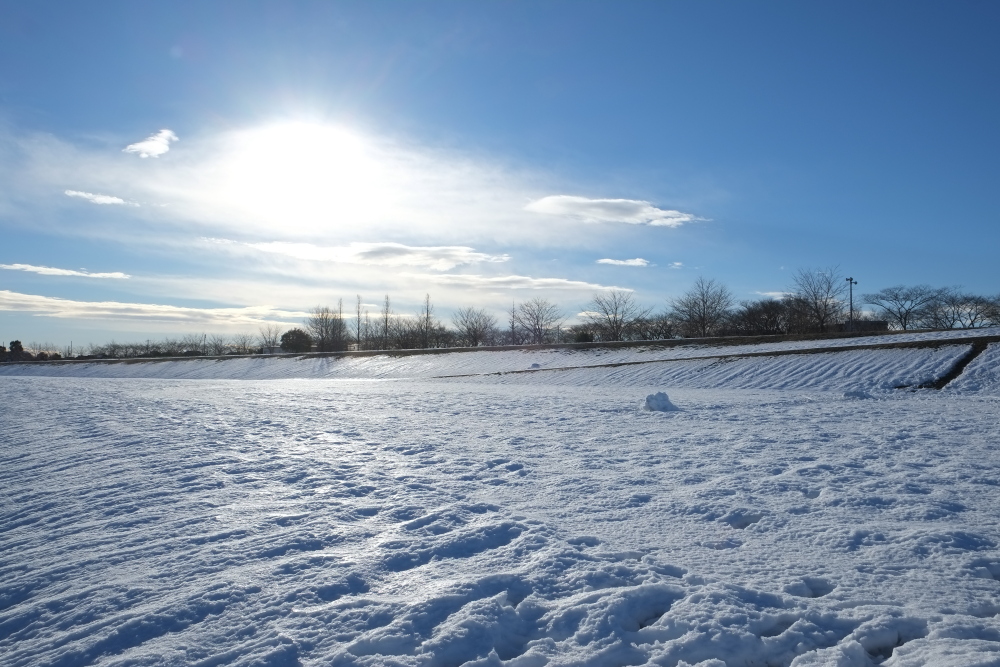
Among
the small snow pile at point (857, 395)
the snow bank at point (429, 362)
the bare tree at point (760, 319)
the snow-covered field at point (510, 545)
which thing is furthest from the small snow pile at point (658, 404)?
the bare tree at point (760, 319)

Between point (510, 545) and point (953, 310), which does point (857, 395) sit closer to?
point (510, 545)

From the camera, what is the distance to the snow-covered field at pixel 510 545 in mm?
3098

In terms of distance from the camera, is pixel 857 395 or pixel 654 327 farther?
pixel 654 327

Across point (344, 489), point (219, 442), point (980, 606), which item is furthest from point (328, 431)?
point (980, 606)

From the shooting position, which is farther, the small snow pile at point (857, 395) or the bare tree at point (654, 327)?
the bare tree at point (654, 327)

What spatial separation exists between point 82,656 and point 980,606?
4.85m

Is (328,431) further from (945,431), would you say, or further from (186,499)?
(945,431)

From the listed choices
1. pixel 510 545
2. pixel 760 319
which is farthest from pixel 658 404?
pixel 760 319

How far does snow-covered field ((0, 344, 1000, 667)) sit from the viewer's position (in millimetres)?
3098

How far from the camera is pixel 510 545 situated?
435 centimetres

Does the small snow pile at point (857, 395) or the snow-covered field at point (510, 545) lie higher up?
the small snow pile at point (857, 395)

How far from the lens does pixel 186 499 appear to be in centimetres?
578

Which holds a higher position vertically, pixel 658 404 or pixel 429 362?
pixel 429 362

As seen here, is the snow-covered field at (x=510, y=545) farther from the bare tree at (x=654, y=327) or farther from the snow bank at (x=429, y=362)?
the bare tree at (x=654, y=327)
